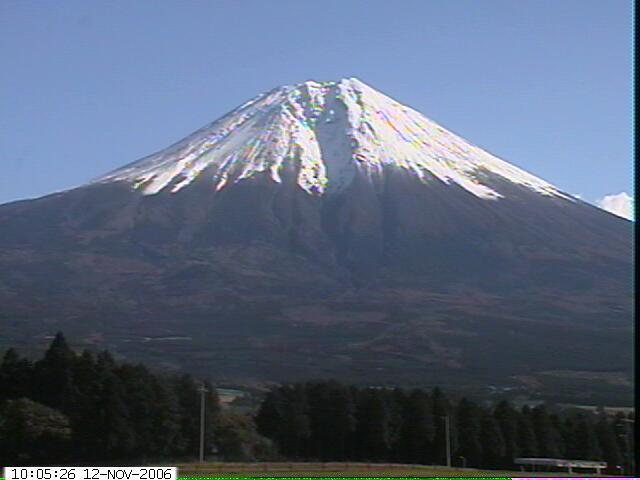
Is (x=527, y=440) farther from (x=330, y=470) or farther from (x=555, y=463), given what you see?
(x=330, y=470)

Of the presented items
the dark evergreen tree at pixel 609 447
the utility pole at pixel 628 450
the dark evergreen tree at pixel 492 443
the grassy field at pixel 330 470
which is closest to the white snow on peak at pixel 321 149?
the utility pole at pixel 628 450

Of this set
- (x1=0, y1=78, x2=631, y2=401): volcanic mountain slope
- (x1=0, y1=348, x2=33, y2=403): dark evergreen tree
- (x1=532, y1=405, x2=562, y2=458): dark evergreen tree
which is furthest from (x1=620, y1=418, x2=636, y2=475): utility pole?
(x1=0, y1=78, x2=631, y2=401): volcanic mountain slope

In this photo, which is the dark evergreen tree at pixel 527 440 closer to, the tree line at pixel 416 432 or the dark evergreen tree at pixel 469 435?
the tree line at pixel 416 432

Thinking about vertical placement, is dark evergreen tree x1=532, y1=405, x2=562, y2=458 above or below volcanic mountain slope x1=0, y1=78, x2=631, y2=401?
below

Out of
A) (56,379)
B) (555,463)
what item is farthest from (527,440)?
(56,379)

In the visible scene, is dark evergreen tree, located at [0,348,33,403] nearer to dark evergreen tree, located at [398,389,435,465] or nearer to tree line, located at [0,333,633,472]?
tree line, located at [0,333,633,472]
